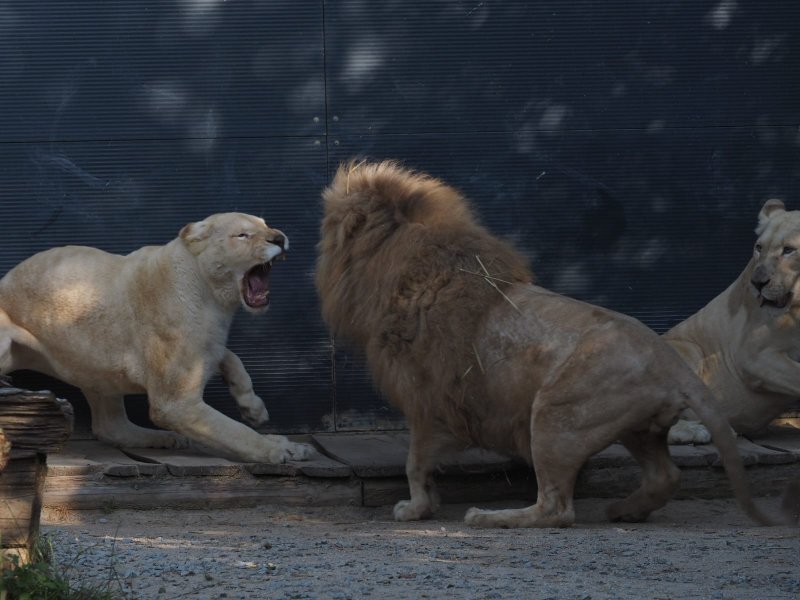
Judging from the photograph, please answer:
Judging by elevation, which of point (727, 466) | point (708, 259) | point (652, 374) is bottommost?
point (727, 466)

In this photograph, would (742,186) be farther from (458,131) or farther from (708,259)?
(458,131)

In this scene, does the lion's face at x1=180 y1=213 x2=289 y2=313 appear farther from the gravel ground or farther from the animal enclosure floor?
the gravel ground

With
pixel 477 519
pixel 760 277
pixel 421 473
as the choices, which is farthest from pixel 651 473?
pixel 760 277

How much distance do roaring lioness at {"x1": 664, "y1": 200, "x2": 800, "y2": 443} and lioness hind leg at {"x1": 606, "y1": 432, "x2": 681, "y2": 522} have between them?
1162mm

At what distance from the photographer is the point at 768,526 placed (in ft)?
20.7

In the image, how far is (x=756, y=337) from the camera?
7723 millimetres

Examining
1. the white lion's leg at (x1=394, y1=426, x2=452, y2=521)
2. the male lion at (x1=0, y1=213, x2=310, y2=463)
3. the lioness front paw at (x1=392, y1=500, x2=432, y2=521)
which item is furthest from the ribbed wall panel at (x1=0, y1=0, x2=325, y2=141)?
the lioness front paw at (x1=392, y1=500, x2=432, y2=521)

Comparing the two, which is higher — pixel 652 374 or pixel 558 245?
pixel 558 245

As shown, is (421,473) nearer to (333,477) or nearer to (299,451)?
(333,477)

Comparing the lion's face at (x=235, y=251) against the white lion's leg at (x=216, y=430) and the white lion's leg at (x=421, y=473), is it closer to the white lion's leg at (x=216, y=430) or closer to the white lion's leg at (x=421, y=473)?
the white lion's leg at (x=216, y=430)

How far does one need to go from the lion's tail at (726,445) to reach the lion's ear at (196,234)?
9.45ft

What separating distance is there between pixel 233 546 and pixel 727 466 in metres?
2.33

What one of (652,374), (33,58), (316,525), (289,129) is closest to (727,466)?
(652,374)

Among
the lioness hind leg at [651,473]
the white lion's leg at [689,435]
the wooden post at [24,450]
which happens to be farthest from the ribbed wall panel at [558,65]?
the wooden post at [24,450]
